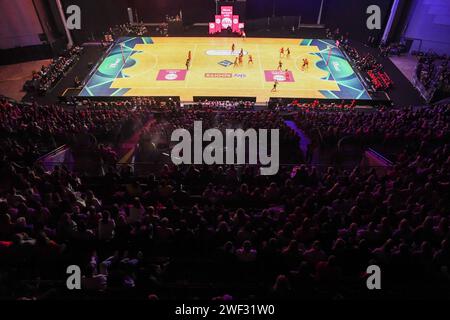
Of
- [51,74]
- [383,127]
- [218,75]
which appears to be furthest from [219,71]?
[383,127]

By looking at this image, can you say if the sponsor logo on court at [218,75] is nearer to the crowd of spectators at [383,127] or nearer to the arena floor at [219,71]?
the arena floor at [219,71]

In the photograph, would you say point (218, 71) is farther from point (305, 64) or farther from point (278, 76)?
point (305, 64)

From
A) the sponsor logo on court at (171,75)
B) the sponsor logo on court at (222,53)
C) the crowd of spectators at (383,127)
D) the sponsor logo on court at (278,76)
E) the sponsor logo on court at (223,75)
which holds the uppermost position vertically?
the crowd of spectators at (383,127)

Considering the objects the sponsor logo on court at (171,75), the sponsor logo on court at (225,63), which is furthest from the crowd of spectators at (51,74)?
the sponsor logo on court at (225,63)

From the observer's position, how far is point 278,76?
2594 centimetres

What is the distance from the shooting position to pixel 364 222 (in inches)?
334

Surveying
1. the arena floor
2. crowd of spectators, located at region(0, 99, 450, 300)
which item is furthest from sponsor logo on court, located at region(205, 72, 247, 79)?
crowd of spectators, located at region(0, 99, 450, 300)

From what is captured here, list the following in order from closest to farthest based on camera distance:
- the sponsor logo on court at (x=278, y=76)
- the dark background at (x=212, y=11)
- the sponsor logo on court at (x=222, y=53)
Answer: the sponsor logo on court at (x=278, y=76) < the sponsor logo on court at (x=222, y=53) < the dark background at (x=212, y=11)

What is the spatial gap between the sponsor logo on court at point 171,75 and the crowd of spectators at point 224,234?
52.6 feet

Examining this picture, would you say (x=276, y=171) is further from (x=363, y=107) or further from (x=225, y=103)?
(x=363, y=107)

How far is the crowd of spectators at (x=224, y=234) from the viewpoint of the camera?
20.8 feet

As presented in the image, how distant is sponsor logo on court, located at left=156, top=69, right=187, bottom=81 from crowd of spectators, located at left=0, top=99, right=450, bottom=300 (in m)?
16.0

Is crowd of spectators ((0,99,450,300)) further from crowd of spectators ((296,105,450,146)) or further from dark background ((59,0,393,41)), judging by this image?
dark background ((59,0,393,41))
